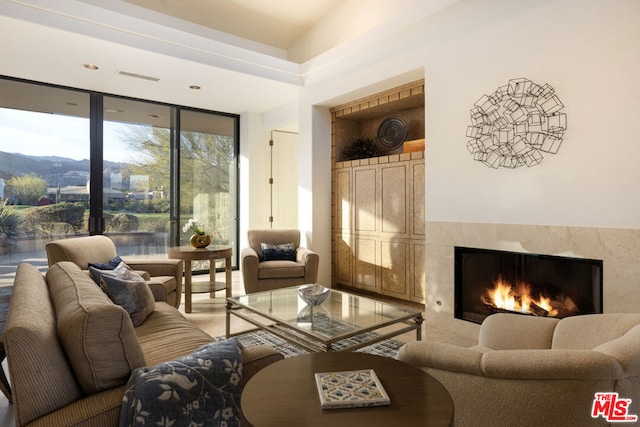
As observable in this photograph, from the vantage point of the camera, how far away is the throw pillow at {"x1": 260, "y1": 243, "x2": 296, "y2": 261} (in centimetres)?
461

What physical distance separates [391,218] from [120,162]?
366 cm

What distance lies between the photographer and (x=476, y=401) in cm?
123

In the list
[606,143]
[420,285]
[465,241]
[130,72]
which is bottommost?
[420,285]

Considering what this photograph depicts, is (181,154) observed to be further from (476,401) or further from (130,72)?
(476,401)

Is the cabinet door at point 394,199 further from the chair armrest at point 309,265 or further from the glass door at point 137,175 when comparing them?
the glass door at point 137,175

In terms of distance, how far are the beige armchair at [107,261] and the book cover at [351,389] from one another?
2.17 m

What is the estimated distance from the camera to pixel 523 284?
302 centimetres

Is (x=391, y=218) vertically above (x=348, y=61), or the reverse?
(x=348, y=61)

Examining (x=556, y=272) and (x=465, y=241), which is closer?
(x=556, y=272)

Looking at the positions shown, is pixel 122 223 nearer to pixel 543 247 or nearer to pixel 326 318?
pixel 326 318

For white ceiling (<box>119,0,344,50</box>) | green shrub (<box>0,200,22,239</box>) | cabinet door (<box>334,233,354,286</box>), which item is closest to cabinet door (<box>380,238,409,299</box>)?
cabinet door (<box>334,233,354,286</box>)

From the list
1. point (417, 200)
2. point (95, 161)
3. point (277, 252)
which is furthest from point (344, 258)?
point (95, 161)

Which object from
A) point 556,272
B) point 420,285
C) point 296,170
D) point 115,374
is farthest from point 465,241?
point 296,170

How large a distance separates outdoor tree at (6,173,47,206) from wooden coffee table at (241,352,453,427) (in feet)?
15.3
